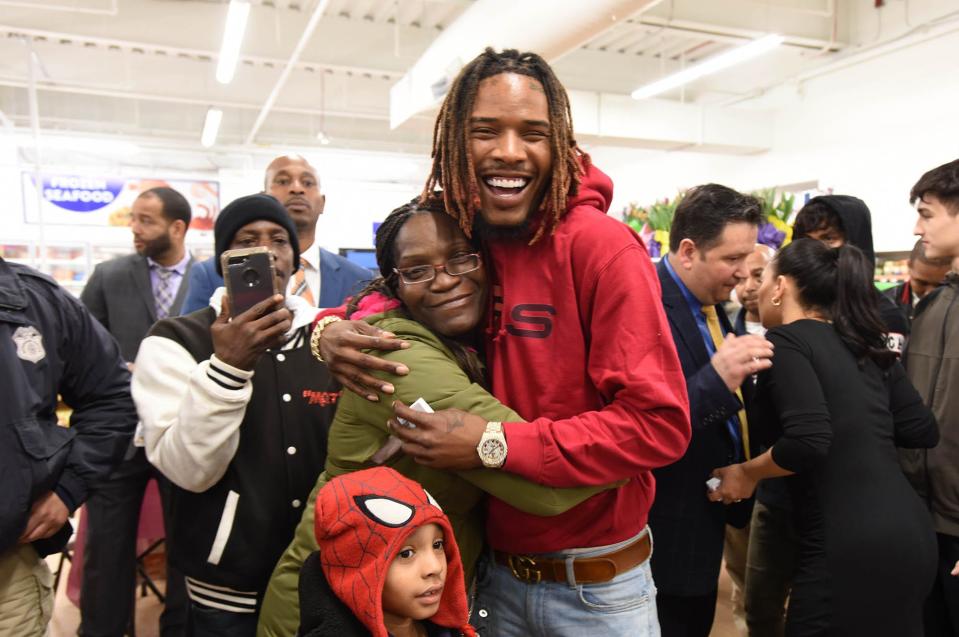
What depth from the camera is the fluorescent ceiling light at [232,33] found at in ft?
18.8

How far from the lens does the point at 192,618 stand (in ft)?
5.64

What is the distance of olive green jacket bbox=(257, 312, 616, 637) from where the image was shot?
1.18 metres

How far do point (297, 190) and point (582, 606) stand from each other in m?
2.29

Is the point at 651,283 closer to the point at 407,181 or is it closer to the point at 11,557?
the point at 11,557

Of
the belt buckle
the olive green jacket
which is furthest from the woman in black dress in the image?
the olive green jacket

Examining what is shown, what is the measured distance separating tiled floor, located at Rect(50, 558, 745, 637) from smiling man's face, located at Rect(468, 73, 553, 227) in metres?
2.92

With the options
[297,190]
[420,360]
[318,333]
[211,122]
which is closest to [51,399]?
[318,333]

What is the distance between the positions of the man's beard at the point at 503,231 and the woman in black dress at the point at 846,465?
112cm

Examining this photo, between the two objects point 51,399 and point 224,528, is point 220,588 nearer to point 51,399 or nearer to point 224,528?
point 224,528

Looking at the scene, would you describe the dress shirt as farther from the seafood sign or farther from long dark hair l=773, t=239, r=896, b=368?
the seafood sign

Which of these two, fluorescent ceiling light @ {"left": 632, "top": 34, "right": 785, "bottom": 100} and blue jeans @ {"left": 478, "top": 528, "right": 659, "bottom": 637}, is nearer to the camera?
blue jeans @ {"left": 478, "top": 528, "right": 659, "bottom": 637}

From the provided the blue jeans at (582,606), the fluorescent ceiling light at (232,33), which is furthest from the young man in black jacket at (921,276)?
the fluorescent ceiling light at (232,33)

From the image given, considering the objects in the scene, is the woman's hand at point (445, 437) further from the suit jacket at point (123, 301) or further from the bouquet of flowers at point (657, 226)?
the bouquet of flowers at point (657, 226)

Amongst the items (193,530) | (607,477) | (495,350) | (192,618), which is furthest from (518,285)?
(192,618)
